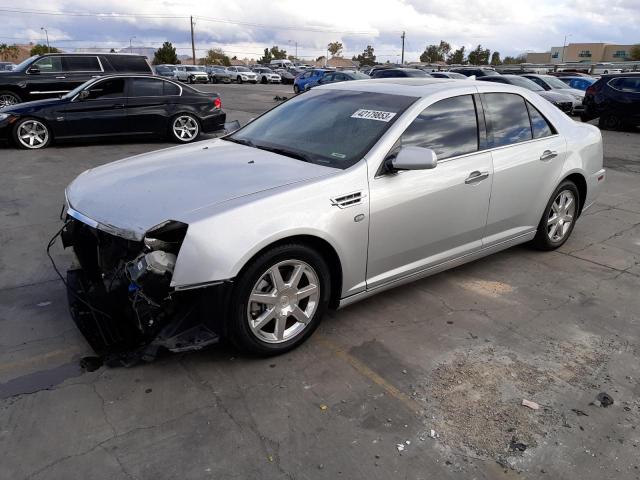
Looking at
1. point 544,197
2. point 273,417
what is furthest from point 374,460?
point 544,197

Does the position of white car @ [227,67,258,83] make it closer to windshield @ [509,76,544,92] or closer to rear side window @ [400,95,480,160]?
windshield @ [509,76,544,92]

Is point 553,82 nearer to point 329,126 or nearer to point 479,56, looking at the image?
point 329,126

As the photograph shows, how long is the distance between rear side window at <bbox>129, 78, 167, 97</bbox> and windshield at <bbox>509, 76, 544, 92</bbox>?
35.2 ft

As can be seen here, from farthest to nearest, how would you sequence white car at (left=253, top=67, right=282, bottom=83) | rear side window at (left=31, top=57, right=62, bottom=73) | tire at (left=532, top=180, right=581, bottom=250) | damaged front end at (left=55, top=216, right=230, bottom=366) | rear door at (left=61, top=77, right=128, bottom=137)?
1. white car at (left=253, top=67, right=282, bottom=83)
2. rear side window at (left=31, top=57, right=62, bottom=73)
3. rear door at (left=61, top=77, right=128, bottom=137)
4. tire at (left=532, top=180, right=581, bottom=250)
5. damaged front end at (left=55, top=216, right=230, bottom=366)

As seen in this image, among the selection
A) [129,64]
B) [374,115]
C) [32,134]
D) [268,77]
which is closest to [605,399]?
[374,115]

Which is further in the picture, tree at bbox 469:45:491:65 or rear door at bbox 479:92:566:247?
tree at bbox 469:45:491:65

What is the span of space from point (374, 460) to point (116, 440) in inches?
49.1

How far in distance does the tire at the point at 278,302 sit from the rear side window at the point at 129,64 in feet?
39.6

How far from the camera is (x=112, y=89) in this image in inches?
405

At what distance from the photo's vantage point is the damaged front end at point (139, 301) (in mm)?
2818

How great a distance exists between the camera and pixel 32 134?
10031 mm

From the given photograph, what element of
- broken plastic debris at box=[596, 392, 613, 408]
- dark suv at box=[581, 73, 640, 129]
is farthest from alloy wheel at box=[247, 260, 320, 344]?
dark suv at box=[581, 73, 640, 129]

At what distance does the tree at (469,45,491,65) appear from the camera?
85.6 meters

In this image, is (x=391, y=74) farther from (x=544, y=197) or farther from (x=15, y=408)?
(x=15, y=408)
